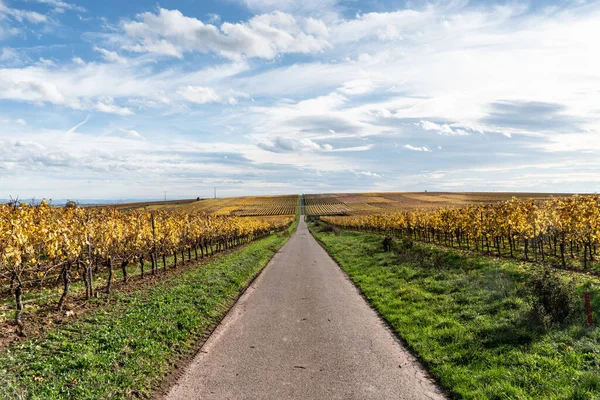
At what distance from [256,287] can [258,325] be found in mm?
6789

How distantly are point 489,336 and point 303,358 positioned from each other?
503 centimetres

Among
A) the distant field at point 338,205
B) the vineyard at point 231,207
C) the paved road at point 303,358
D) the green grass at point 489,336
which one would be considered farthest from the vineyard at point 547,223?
the vineyard at point 231,207

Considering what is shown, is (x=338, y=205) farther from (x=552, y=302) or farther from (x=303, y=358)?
(x=303, y=358)

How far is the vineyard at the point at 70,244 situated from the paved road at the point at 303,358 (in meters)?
6.03

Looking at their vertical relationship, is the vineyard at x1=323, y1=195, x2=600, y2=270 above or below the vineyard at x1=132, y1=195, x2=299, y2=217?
above

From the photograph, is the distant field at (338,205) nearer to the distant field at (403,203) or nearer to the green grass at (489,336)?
the distant field at (403,203)

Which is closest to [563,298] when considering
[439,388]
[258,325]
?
[439,388]

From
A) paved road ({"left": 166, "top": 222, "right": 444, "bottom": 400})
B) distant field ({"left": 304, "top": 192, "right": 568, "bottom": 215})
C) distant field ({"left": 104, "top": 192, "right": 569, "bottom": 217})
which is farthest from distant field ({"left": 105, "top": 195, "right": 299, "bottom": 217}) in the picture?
paved road ({"left": 166, "top": 222, "right": 444, "bottom": 400})

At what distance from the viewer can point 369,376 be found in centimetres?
783

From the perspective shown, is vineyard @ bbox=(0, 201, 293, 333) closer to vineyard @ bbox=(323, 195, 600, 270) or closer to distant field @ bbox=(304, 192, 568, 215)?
vineyard @ bbox=(323, 195, 600, 270)

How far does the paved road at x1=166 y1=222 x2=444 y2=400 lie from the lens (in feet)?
23.6

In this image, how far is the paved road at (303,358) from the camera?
7.19 m

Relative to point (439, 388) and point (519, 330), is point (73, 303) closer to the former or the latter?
point (439, 388)

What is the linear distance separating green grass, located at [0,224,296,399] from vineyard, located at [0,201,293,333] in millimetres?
1853
